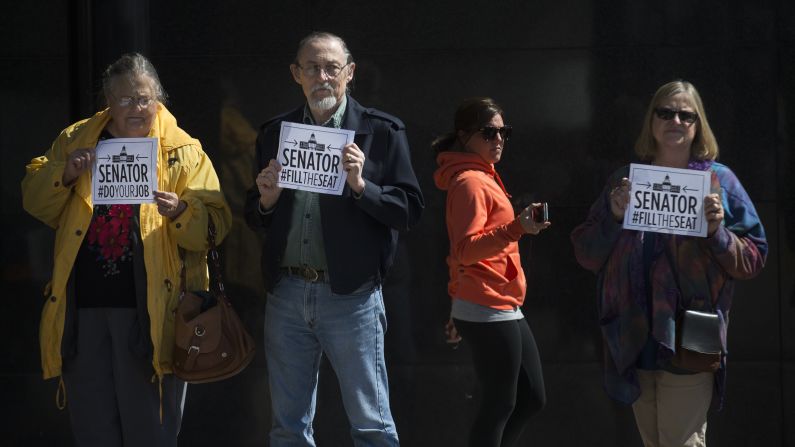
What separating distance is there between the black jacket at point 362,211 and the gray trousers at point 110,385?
635 mm

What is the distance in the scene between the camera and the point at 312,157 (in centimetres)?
455

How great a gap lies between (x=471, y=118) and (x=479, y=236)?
0.60 m

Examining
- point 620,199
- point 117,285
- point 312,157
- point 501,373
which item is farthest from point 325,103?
point 501,373

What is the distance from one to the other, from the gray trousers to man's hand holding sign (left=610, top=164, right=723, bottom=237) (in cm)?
211

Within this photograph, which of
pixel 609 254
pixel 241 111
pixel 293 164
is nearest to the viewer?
pixel 293 164

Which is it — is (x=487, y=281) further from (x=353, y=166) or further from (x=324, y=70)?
(x=324, y=70)

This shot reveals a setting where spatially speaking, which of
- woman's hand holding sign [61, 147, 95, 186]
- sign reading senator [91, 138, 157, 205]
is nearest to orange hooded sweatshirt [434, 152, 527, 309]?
sign reading senator [91, 138, 157, 205]

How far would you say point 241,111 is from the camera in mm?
6363

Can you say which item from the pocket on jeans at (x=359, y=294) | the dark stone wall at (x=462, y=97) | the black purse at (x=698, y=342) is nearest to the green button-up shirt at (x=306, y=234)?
the pocket on jeans at (x=359, y=294)

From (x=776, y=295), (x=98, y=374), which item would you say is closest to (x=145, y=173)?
(x=98, y=374)

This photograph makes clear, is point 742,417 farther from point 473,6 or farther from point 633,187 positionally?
point 473,6

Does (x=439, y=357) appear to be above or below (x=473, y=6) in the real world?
below

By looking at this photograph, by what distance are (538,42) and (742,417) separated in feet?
7.90

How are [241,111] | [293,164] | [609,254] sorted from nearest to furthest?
[293,164], [609,254], [241,111]
